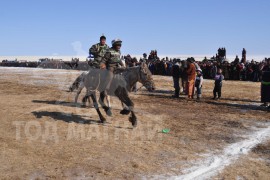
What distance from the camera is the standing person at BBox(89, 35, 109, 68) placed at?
11.8 metres

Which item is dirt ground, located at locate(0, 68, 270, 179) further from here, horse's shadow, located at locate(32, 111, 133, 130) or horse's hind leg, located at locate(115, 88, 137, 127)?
horse's hind leg, located at locate(115, 88, 137, 127)

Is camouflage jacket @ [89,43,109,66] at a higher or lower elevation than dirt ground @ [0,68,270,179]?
higher

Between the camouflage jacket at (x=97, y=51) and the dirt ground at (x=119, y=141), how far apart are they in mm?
1864

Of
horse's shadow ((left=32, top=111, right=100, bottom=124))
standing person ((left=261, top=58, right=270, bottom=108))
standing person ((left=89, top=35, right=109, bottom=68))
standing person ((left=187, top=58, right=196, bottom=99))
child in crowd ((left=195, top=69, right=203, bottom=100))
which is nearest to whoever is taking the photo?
horse's shadow ((left=32, top=111, right=100, bottom=124))

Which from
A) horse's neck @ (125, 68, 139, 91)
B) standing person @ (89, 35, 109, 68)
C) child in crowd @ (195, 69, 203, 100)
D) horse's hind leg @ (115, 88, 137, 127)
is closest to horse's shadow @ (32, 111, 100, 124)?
horse's hind leg @ (115, 88, 137, 127)

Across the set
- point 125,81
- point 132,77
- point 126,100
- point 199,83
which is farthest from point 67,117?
point 199,83

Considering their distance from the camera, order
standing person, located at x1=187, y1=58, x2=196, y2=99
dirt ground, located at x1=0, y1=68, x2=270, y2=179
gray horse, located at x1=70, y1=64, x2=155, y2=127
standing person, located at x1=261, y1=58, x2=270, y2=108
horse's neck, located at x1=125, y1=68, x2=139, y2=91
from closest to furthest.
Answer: dirt ground, located at x1=0, y1=68, x2=270, y2=179, gray horse, located at x1=70, y1=64, x2=155, y2=127, horse's neck, located at x1=125, y1=68, x2=139, y2=91, standing person, located at x1=261, y1=58, x2=270, y2=108, standing person, located at x1=187, y1=58, x2=196, y2=99

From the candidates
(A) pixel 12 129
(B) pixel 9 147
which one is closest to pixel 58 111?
(A) pixel 12 129

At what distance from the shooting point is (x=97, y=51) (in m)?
11.8

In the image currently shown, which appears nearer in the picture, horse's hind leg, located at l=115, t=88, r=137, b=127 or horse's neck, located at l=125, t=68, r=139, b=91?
horse's hind leg, located at l=115, t=88, r=137, b=127

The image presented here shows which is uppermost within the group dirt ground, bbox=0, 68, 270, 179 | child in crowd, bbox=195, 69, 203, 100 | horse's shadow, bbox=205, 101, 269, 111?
child in crowd, bbox=195, 69, 203, 100

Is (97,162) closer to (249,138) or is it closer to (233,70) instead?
(249,138)

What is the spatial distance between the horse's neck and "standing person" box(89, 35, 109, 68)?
1.28 metres

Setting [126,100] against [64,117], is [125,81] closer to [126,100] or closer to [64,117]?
[126,100]
